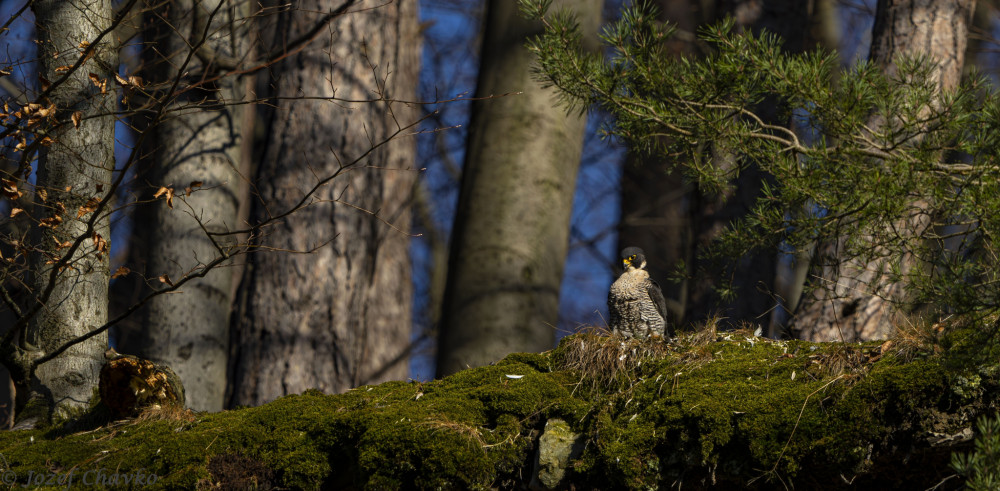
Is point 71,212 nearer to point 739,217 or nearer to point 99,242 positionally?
point 99,242

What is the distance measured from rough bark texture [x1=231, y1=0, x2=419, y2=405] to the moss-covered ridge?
8.37 ft

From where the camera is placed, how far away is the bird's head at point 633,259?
213 inches

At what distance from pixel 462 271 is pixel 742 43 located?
3.05 metres

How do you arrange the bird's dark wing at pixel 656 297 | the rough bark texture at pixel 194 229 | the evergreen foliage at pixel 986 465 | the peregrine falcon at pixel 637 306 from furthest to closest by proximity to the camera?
1. the rough bark texture at pixel 194 229
2. the bird's dark wing at pixel 656 297
3. the peregrine falcon at pixel 637 306
4. the evergreen foliage at pixel 986 465

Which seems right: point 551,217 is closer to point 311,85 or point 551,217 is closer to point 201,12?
point 311,85

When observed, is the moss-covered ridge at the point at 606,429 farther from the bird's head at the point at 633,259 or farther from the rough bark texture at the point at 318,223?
the rough bark texture at the point at 318,223

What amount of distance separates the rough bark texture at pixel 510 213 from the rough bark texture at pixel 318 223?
75 cm

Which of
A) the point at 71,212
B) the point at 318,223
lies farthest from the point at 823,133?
the point at 318,223

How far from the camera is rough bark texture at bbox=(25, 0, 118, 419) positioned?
12.9 ft

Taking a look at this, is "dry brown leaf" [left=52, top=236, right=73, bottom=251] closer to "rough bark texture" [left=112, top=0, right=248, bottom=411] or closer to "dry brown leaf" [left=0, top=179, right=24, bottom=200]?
"dry brown leaf" [left=0, top=179, right=24, bottom=200]

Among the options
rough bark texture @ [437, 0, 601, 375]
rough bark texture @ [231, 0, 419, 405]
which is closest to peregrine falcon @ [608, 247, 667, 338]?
rough bark texture @ [437, 0, 601, 375]

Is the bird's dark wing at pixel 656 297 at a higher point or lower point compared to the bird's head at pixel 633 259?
lower

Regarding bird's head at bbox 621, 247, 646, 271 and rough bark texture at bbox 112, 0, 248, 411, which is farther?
rough bark texture at bbox 112, 0, 248, 411

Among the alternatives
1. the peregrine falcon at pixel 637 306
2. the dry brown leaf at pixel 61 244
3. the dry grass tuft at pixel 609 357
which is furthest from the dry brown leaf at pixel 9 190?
the peregrine falcon at pixel 637 306
